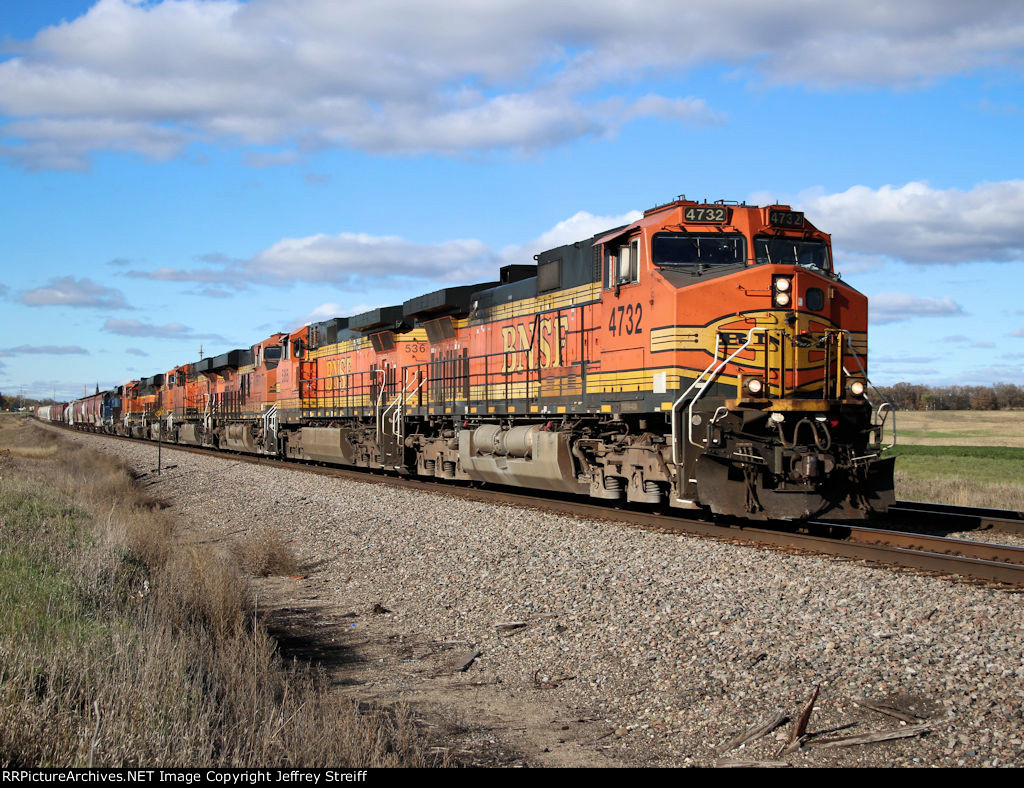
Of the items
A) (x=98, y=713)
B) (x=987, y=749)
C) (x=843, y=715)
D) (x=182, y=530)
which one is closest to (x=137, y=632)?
(x=98, y=713)

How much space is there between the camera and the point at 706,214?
11.7 m

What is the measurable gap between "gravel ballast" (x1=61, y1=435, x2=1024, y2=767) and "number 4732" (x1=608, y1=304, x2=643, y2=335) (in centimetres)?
281

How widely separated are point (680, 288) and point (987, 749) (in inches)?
287

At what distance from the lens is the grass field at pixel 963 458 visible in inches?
667

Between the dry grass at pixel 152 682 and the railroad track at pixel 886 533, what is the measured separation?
19.2 ft

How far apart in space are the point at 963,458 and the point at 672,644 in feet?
108

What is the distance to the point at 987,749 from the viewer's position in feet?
14.3

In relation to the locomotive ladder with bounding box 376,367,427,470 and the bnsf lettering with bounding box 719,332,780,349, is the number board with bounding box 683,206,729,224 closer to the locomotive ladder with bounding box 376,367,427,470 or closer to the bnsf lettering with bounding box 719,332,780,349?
the bnsf lettering with bounding box 719,332,780,349

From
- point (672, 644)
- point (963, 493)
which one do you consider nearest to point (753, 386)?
point (672, 644)

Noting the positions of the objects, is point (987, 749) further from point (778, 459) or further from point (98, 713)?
point (778, 459)

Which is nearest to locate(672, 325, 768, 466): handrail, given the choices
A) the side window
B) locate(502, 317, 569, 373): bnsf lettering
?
the side window

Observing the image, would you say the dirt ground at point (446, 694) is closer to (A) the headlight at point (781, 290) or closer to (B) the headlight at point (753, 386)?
(B) the headlight at point (753, 386)

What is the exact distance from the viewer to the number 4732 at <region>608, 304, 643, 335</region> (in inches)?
465

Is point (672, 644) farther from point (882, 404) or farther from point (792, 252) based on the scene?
point (792, 252)
